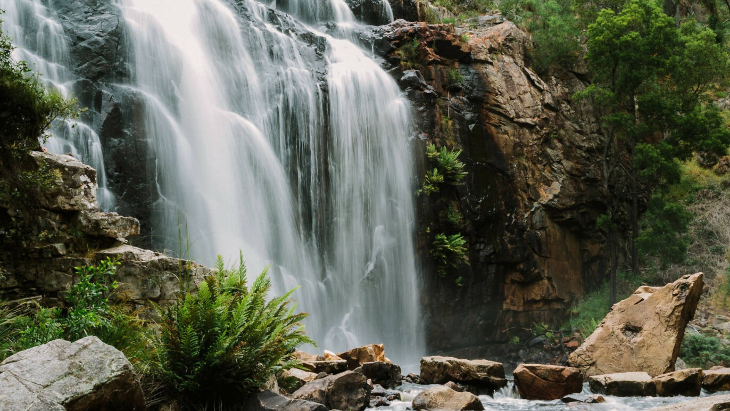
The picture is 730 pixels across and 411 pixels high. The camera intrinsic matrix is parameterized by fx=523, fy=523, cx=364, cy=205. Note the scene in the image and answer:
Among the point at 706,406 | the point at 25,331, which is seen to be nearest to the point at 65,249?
the point at 25,331

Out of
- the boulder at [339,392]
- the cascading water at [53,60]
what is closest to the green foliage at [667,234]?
the boulder at [339,392]

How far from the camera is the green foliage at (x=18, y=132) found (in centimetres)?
600

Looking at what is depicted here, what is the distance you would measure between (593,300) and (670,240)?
3346 millimetres

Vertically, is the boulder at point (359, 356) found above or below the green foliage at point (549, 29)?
below

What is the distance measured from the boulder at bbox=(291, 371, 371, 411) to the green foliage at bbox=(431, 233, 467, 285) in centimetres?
1006

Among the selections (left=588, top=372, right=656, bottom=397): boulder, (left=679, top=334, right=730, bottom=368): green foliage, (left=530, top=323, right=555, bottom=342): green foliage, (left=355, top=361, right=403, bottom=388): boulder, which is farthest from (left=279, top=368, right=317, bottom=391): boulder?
(left=530, top=323, right=555, bottom=342): green foliage

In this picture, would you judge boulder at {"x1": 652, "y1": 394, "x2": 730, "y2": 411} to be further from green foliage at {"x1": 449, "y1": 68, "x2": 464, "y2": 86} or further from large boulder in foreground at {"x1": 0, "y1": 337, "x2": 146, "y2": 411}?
green foliage at {"x1": 449, "y1": 68, "x2": 464, "y2": 86}

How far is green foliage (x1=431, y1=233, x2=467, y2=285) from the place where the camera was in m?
16.7

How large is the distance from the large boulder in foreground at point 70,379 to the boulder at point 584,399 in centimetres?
699

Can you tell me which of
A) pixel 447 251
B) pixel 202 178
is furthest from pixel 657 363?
pixel 202 178

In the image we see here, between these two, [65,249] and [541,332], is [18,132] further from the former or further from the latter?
[541,332]

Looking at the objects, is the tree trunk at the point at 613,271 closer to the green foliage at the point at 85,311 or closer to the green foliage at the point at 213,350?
the green foliage at the point at 213,350

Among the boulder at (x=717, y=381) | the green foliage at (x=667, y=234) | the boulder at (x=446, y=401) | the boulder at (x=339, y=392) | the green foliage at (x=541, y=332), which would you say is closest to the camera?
the boulder at (x=339, y=392)

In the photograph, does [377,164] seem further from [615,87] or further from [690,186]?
[690,186]
